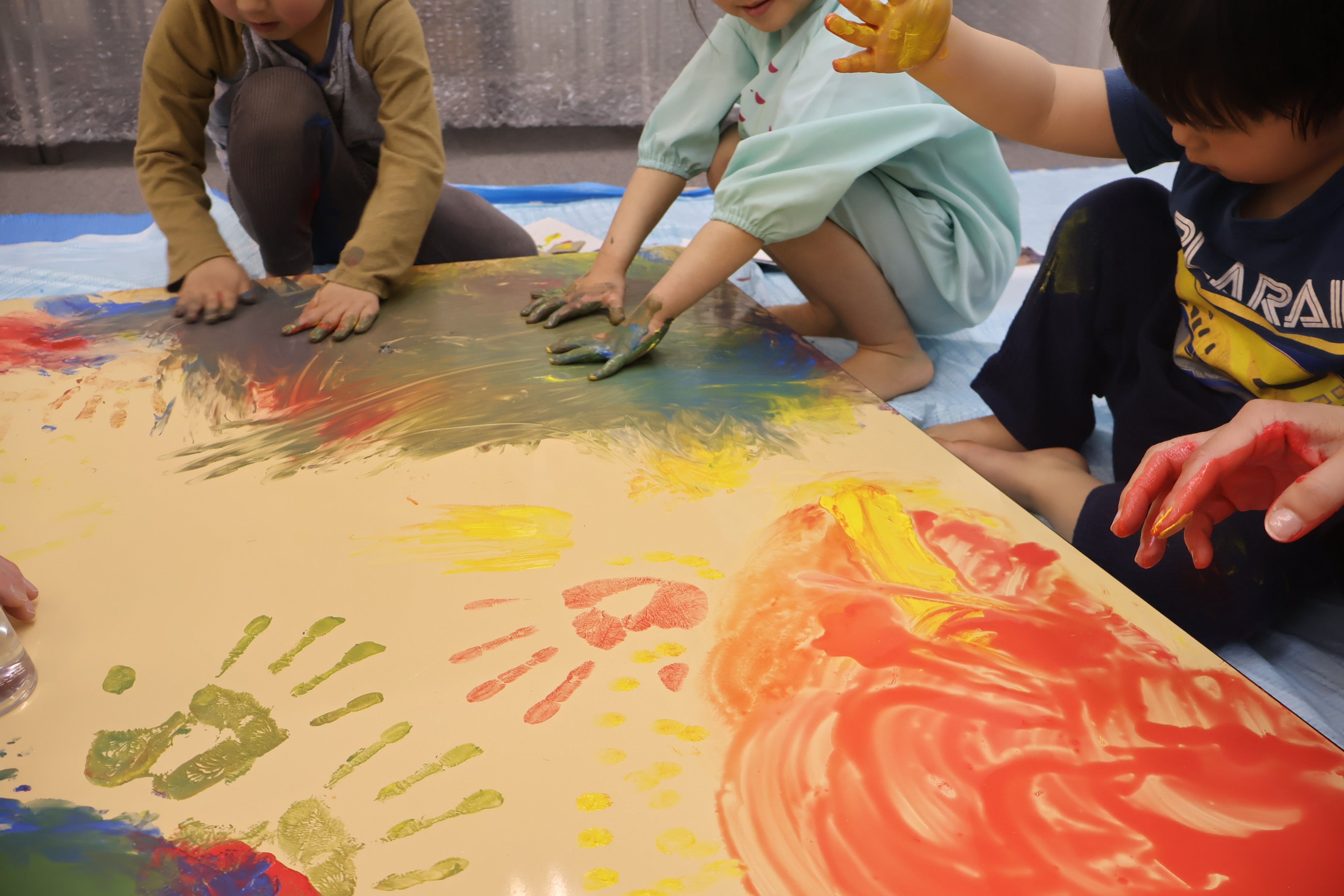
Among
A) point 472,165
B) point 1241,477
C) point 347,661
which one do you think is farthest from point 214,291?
point 472,165

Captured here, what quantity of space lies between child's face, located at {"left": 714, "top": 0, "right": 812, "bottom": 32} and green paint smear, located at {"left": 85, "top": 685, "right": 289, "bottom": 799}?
80 centimetres

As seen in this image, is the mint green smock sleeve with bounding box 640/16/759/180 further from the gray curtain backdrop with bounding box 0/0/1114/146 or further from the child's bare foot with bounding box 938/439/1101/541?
the gray curtain backdrop with bounding box 0/0/1114/146

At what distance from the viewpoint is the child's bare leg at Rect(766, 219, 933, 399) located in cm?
107

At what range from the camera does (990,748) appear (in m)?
0.49

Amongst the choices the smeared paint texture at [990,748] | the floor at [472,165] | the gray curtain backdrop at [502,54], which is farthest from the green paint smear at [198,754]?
the gray curtain backdrop at [502,54]

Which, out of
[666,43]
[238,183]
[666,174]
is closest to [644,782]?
[666,174]

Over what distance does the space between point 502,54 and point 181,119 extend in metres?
1.31

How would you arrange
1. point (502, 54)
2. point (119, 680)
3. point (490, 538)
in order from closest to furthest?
point (119, 680) → point (490, 538) → point (502, 54)

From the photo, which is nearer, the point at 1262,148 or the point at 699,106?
the point at 1262,148

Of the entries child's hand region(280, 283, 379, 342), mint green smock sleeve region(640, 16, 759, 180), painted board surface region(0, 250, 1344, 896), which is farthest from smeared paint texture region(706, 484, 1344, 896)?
mint green smock sleeve region(640, 16, 759, 180)

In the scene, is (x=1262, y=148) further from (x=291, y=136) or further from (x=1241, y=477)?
(x=291, y=136)

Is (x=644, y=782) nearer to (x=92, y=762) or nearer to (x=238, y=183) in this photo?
(x=92, y=762)

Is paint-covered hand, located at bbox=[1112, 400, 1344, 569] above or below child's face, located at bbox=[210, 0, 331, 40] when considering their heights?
below

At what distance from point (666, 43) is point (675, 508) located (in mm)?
2017
